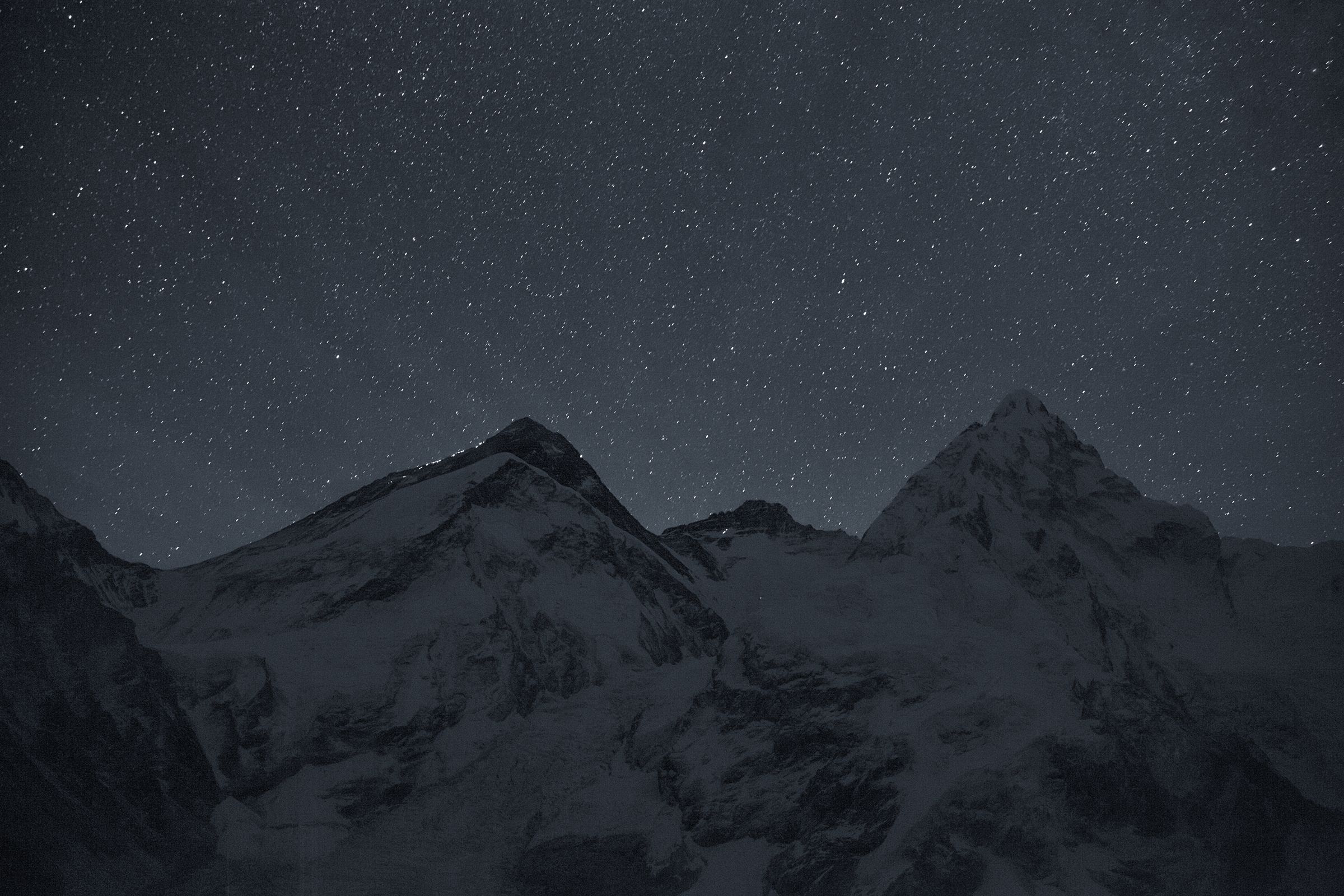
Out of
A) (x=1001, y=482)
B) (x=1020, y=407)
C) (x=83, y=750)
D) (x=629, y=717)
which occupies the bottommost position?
(x=83, y=750)

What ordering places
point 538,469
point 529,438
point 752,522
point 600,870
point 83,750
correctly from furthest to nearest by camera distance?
point 752,522, point 529,438, point 538,469, point 600,870, point 83,750

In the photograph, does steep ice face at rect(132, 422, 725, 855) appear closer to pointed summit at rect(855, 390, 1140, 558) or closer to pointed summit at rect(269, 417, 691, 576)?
pointed summit at rect(269, 417, 691, 576)

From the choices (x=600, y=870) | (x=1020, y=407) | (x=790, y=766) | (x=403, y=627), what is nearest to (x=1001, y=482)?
(x=1020, y=407)

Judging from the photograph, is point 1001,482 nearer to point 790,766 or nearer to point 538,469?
point 538,469

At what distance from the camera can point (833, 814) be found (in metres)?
71.2

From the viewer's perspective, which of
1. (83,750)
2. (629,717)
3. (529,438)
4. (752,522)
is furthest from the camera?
(752,522)

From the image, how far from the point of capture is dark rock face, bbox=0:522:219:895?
6328cm

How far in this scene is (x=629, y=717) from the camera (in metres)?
90.9

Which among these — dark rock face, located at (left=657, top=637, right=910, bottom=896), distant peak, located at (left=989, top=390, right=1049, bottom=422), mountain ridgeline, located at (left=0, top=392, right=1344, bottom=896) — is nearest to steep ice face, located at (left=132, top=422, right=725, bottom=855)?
mountain ridgeline, located at (left=0, top=392, right=1344, bottom=896)

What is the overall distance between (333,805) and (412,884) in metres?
9.86

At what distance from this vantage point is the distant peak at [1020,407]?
5581 inches

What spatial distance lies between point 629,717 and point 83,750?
39.3 m

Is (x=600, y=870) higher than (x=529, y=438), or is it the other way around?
(x=529, y=438)

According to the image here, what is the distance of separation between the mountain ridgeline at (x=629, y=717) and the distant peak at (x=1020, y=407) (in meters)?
24.2
